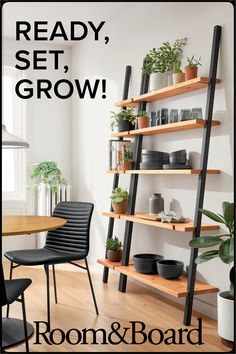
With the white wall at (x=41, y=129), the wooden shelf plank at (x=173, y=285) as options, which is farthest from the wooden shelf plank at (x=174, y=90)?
the white wall at (x=41, y=129)

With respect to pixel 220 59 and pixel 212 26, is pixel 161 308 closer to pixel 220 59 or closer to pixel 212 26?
pixel 220 59

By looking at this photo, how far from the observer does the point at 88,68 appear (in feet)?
17.0

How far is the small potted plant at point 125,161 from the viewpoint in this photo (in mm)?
3973

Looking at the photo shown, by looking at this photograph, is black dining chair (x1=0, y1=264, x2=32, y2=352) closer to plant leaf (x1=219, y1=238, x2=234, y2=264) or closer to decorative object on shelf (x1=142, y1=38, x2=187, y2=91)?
plant leaf (x1=219, y1=238, x2=234, y2=264)

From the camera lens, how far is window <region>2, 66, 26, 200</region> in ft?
17.5

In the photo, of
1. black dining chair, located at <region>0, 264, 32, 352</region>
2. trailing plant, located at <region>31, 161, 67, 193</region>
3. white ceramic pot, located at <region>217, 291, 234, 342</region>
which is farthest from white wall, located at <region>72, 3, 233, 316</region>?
black dining chair, located at <region>0, 264, 32, 352</region>

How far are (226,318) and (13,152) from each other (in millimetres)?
3505

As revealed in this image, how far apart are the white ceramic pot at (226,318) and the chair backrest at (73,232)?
42.4 inches

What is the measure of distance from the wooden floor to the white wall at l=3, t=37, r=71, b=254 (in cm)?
124

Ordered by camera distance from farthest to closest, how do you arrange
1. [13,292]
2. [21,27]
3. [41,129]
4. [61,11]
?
[41,129] → [21,27] → [61,11] → [13,292]

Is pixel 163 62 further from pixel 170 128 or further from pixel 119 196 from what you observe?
pixel 119 196

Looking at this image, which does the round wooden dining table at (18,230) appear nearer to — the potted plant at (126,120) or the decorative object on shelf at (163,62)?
the potted plant at (126,120)

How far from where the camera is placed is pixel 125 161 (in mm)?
3971

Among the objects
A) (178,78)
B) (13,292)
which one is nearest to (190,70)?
(178,78)
